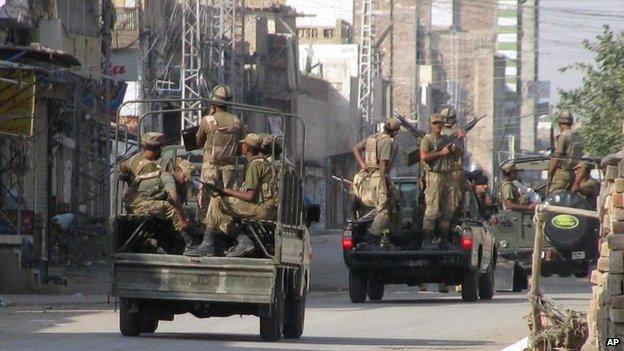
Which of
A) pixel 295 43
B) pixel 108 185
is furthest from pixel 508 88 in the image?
pixel 108 185

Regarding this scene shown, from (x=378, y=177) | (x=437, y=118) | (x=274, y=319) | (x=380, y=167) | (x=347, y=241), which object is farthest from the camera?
(x=347, y=241)

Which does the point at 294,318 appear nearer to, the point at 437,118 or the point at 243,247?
the point at 243,247

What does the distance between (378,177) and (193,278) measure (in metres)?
6.60

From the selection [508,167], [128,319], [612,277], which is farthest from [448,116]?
[612,277]

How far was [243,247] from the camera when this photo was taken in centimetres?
1596

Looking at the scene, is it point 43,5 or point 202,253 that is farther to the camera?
point 43,5

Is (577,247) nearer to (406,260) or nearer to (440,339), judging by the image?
(406,260)

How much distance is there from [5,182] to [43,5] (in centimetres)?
461

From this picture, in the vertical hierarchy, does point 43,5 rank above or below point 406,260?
above

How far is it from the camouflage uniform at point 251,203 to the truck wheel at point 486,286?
8345 mm

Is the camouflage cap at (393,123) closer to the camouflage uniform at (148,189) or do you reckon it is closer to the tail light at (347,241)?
the tail light at (347,241)

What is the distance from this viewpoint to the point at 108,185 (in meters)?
35.4

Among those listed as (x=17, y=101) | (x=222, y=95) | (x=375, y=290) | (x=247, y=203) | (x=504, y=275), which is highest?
(x=222, y=95)

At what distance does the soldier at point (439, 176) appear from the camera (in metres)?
22.0
